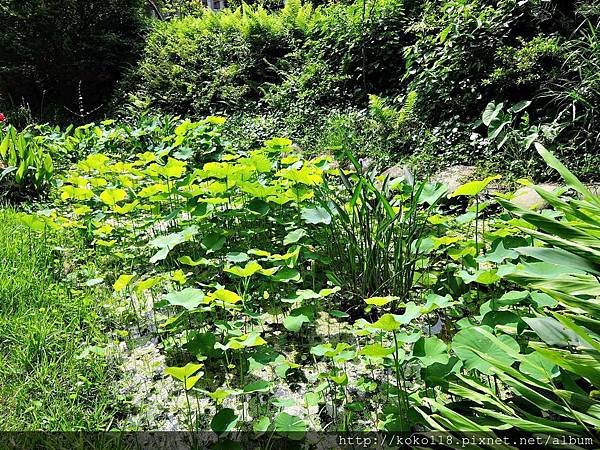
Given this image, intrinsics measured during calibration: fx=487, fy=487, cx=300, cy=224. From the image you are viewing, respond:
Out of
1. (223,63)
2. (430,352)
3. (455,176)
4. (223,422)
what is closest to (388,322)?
(430,352)

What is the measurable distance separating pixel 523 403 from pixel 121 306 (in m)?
1.66

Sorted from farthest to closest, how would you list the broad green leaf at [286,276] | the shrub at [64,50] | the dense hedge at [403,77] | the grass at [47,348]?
the shrub at [64,50]
the dense hedge at [403,77]
the broad green leaf at [286,276]
the grass at [47,348]

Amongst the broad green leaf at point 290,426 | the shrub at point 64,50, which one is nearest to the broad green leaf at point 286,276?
the broad green leaf at point 290,426

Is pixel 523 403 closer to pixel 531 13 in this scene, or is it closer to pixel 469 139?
pixel 469 139

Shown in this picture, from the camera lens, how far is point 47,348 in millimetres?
1834

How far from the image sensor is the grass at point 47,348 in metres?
1.52

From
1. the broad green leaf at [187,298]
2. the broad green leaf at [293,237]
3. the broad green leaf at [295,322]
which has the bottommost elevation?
the broad green leaf at [295,322]

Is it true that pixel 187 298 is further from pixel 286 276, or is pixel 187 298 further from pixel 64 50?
pixel 64 50

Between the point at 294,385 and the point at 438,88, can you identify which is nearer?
the point at 294,385

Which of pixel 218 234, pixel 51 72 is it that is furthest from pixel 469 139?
pixel 51 72

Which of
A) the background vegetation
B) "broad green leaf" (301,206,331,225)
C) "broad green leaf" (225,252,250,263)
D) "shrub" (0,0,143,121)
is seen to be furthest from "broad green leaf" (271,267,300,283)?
"shrub" (0,0,143,121)

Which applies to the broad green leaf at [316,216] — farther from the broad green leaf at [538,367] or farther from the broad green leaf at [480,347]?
the broad green leaf at [538,367]

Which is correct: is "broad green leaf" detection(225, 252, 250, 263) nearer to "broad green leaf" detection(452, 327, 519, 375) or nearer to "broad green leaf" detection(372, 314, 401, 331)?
"broad green leaf" detection(372, 314, 401, 331)

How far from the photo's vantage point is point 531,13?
170 inches
